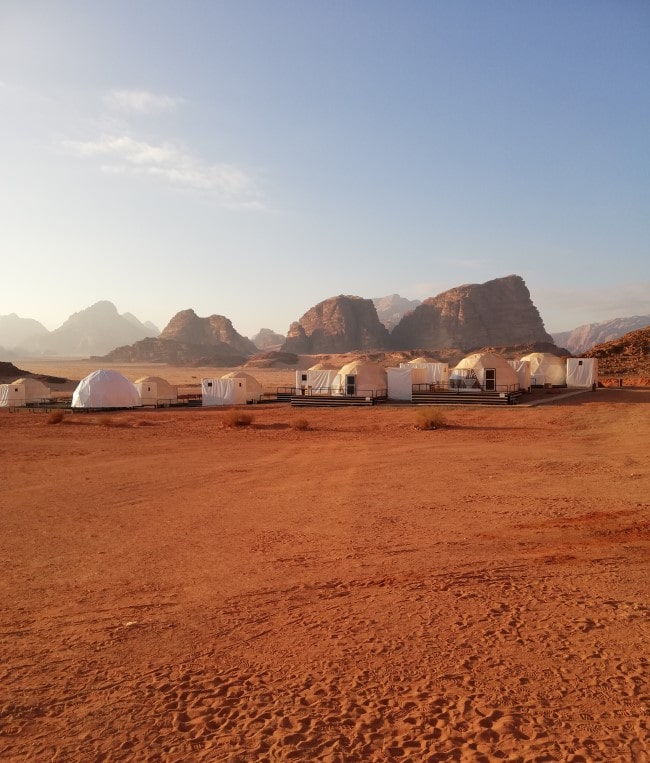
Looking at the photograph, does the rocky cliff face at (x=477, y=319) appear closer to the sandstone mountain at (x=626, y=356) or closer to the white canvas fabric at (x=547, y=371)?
the sandstone mountain at (x=626, y=356)

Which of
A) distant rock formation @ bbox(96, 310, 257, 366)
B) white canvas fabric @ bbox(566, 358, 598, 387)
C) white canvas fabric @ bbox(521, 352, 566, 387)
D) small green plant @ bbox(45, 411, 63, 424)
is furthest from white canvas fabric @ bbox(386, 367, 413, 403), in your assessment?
distant rock formation @ bbox(96, 310, 257, 366)

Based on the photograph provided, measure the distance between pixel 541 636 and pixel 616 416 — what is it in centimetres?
1933

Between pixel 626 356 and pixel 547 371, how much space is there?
15348mm

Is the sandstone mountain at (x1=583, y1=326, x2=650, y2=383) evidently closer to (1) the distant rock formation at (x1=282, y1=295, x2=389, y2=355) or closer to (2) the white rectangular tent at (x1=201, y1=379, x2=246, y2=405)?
(2) the white rectangular tent at (x1=201, y1=379, x2=246, y2=405)

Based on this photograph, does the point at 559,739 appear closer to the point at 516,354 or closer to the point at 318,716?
the point at 318,716

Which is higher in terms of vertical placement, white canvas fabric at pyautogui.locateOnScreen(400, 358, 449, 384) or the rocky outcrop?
the rocky outcrop

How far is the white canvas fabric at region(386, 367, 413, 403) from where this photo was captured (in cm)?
3083

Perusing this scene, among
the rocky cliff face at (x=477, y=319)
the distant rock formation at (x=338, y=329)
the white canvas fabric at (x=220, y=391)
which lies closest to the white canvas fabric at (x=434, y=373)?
the white canvas fabric at (x=220, y=391)

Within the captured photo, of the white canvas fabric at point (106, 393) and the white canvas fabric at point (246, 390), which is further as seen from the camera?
the white canvas fabric at point (246, 390)

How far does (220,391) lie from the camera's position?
1308 inches

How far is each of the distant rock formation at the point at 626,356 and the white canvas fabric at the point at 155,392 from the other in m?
34.2

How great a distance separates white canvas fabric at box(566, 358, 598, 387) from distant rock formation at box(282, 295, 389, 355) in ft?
296

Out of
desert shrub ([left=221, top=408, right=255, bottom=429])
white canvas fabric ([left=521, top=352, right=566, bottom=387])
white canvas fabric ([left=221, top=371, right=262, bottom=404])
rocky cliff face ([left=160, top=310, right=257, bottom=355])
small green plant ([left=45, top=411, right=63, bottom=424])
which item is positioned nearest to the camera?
desert shrub ([left=221, top=408, right=255, bottom=429])

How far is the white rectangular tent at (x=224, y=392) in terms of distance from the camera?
33.0 meters
